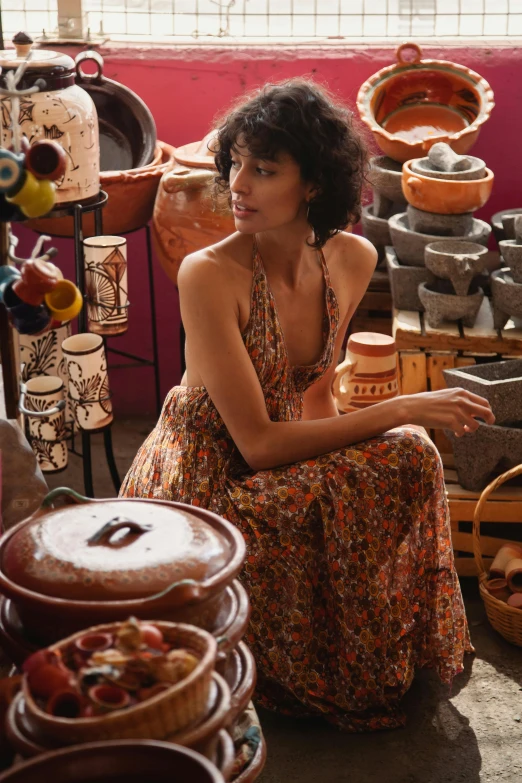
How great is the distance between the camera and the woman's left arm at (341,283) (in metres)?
2.49

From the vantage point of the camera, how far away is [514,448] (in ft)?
8.93

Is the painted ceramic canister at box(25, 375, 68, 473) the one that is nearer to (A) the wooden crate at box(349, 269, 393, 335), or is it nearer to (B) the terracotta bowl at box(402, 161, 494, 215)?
(A) the wooden crate at box(349, 269, 393, 335)

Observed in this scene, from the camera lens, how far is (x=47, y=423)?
289cm

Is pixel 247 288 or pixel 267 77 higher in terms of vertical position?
pixel 267 77

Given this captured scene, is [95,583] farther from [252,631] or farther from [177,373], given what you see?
[177,373]

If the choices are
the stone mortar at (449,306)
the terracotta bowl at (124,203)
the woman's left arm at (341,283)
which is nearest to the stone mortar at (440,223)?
the stone mortar at (449,306)

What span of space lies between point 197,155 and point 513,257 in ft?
3.49

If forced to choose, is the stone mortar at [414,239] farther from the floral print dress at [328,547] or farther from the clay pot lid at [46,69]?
the clay pot lid at [46,69]

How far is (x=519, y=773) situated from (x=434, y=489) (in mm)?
635

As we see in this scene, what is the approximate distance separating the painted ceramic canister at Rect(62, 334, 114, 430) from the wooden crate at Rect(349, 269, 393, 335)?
921 mm

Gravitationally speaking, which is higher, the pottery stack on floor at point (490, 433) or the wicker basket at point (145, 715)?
the wicker basket at point (145, 715)

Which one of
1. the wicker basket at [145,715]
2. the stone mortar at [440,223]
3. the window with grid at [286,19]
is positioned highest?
the window with grid at [286,19]

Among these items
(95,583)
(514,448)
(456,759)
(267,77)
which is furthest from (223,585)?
(267,77)

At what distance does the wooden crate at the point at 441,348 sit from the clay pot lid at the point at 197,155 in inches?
31.0
